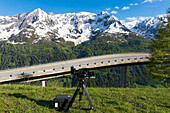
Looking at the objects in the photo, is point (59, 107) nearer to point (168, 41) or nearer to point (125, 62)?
point (168, 41)

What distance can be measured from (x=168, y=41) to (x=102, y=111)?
15851 millimetres

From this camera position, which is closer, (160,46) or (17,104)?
(17,104)

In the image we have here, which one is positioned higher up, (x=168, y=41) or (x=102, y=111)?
(x=168, y=41)

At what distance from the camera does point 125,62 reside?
36.0 meters

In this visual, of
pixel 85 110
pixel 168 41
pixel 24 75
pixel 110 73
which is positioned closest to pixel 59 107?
pixel 85 110

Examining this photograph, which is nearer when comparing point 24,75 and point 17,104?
point 17,104

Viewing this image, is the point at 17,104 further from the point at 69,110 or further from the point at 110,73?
the point at 110,73

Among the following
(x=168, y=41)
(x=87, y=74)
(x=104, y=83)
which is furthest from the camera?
(x=104, y=83)

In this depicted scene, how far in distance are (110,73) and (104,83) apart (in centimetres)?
2838

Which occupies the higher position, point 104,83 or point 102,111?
point 102,111

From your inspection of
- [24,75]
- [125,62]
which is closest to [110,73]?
[125,62]

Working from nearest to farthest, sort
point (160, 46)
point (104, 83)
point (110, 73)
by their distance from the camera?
point (160, 46), point (104, 83), point (110, 73)

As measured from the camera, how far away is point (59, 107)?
213 inches

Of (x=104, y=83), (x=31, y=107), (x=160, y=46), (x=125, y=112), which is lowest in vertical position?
(x=104, y=83)
